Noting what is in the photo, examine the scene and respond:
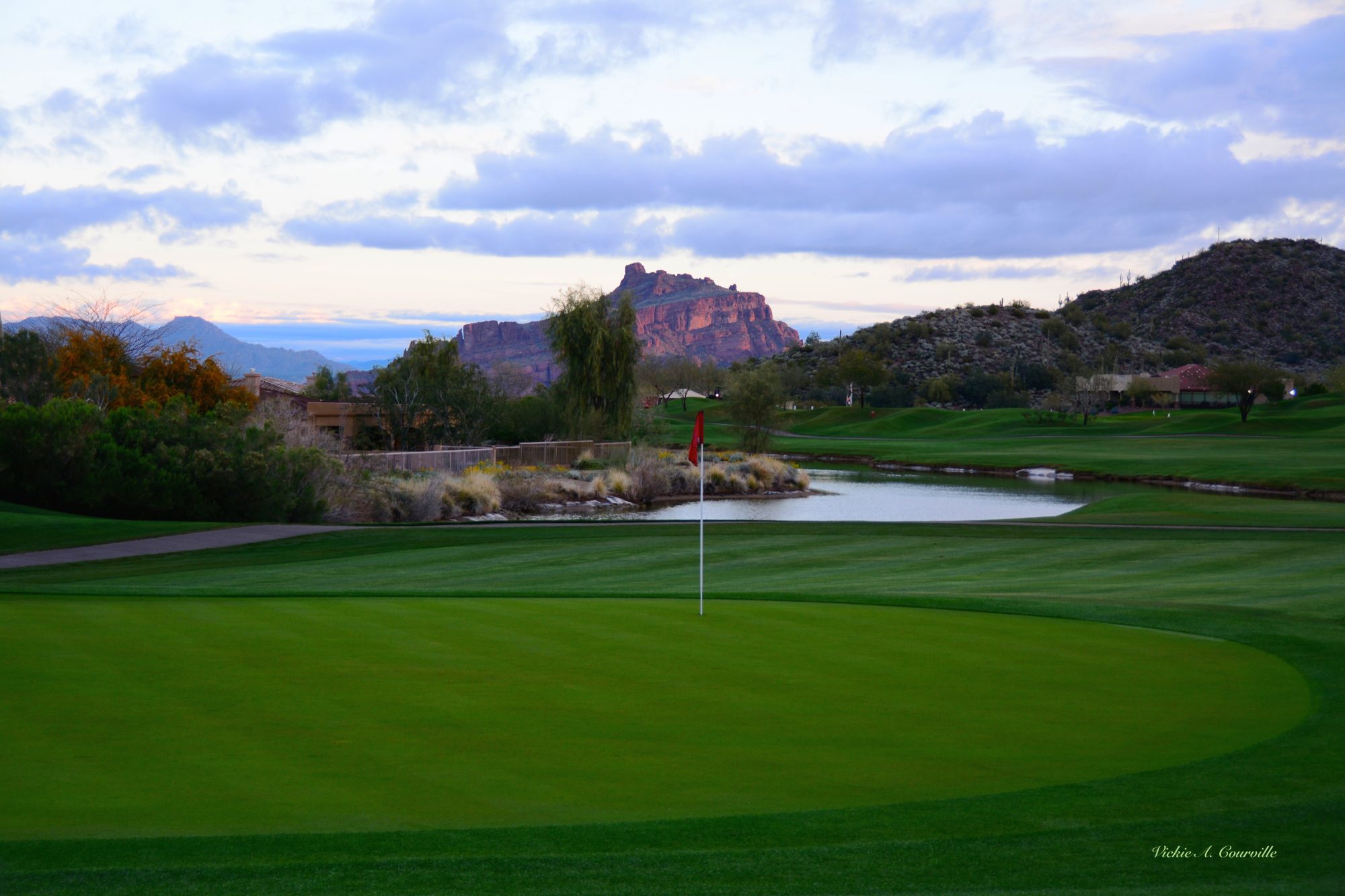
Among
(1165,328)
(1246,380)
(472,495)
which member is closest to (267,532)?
(472,495)

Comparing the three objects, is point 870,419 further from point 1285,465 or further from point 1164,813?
point 1164,813

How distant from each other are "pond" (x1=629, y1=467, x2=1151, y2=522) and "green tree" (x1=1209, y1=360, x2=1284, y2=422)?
38.1m

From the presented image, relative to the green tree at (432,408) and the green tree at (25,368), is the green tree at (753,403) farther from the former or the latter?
the green tree at (25,368)

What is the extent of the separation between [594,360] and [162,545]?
30.2 m

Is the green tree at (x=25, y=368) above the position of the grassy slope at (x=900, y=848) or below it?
above

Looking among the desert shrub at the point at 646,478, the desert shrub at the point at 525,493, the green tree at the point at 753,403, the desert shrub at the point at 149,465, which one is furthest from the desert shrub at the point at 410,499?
the green tree at the point at 753,403

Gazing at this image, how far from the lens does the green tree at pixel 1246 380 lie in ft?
279

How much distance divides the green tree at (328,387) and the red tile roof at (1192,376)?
233ft

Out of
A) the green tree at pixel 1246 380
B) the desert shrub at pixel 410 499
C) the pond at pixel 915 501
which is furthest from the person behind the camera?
the green tree at pixel 1246 380

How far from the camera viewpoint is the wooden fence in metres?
35.9

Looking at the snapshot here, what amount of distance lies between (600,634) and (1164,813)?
16.0 ft

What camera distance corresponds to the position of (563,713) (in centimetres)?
698

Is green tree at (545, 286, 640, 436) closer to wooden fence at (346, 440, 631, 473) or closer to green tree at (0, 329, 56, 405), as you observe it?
wooden fence at (346, 440, 631, 473)

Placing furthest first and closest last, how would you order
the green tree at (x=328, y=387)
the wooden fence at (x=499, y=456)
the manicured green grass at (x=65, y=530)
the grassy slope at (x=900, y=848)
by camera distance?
the green tree at (x=328, y=387)
the wooden fence at (x=499, y=456)
the manicured green grass at (x=65, y=530)
the grassy slope at (x=900, y=848)
